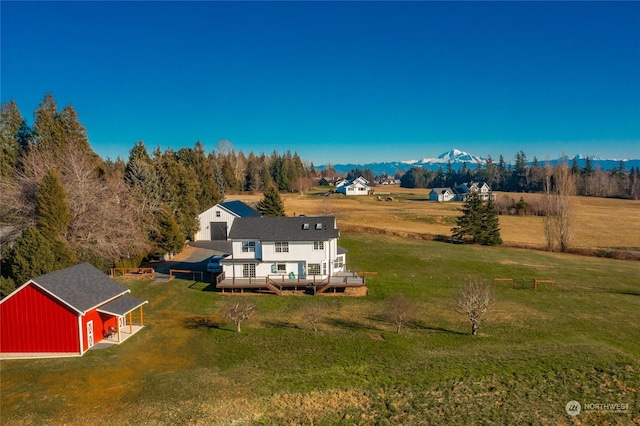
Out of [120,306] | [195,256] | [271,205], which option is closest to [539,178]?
[271,205]

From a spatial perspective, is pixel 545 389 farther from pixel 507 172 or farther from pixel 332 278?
pixel 507 172

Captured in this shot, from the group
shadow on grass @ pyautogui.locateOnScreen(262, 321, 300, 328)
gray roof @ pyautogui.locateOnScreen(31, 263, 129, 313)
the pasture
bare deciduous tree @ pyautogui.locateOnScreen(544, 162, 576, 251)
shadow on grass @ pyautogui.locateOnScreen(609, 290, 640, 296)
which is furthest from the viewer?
the pasture

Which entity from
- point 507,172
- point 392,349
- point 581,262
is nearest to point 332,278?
point 392,349

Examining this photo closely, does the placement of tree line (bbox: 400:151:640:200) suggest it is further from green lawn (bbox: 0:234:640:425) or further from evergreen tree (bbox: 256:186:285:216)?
green lawn (bbox: 0:234:640:425)

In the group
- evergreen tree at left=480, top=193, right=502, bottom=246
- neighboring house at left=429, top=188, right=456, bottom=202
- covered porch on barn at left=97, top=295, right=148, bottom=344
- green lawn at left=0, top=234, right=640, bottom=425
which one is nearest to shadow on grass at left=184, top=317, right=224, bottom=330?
green lawn at left=0, top=234, right=640, bottom=425

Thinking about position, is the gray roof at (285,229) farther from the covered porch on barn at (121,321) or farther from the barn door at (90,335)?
the barn door at (90,335)

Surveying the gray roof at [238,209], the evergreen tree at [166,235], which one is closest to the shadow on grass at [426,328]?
the evergreen tree at [166,235]

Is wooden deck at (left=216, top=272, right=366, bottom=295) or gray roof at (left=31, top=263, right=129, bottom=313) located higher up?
gray roof at (left=31, top=263, right=129, bottom=313)
